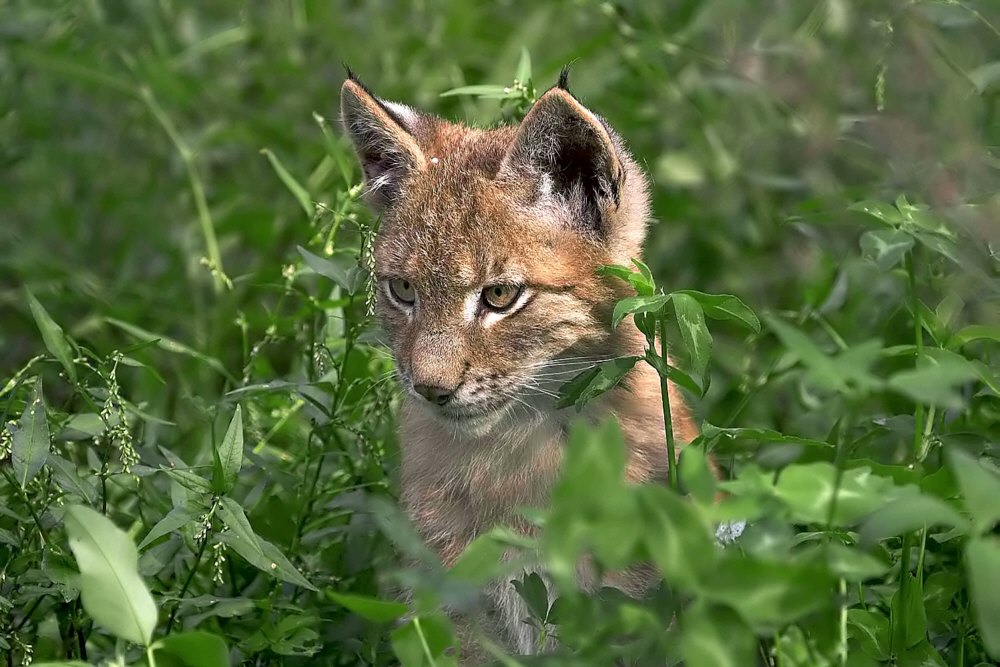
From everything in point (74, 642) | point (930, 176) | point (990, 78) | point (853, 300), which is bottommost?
point (853, 300)

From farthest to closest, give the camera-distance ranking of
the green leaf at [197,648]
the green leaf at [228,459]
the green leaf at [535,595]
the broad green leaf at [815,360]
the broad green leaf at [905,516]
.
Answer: the green leaf at [228,459] → the green leaf at [535,595] → the green leaf at [197,648] → the broad green leaf at [905,516] → the broad green leaf at [815,360]

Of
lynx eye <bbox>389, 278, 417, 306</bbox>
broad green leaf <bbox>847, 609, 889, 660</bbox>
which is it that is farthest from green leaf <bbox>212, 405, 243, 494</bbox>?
broad green leaf <bbox>847, 609, 889, 660</bbox>

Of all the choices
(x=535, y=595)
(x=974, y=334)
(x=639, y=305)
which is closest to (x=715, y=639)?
(x=535, y=595)

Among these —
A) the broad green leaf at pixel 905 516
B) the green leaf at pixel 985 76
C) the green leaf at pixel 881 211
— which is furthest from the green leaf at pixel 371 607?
the green leaf at pixel 985 76

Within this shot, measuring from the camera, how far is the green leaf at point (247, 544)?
3.01 meters

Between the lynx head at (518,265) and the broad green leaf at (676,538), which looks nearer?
the broad green leaf at (676,538)

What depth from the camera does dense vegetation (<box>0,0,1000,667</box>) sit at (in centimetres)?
223

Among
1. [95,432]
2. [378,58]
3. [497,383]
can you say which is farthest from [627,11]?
[95,432]

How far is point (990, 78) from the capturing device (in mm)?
3463

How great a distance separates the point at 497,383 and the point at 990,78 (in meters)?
1.50

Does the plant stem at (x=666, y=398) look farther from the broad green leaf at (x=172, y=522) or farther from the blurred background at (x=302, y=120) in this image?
the blurred background at (x=302, y=120)

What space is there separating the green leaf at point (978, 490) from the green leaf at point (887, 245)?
872mm

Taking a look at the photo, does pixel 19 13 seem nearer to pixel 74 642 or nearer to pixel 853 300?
pixel 74 642

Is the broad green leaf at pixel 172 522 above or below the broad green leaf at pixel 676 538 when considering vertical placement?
below
